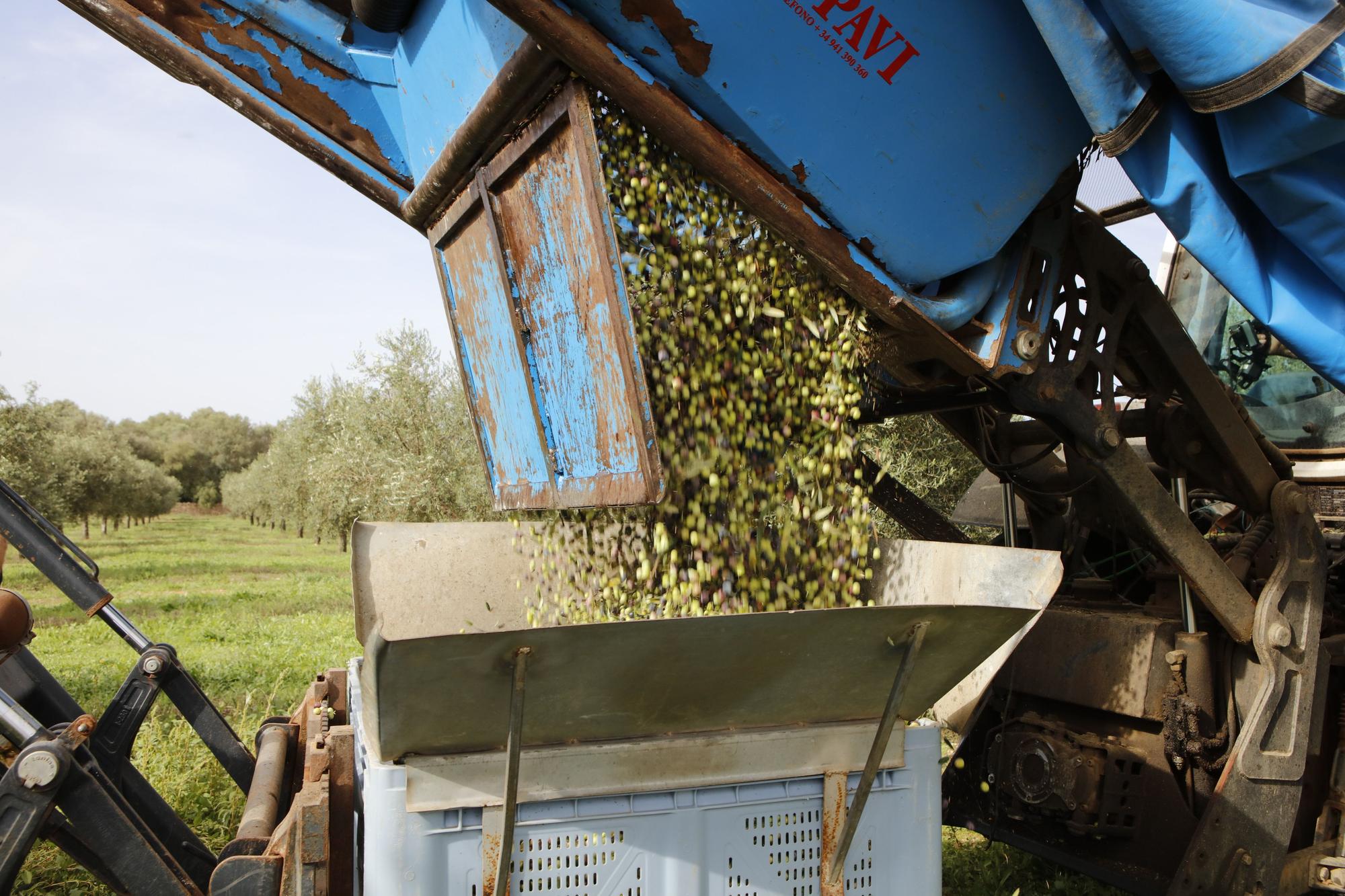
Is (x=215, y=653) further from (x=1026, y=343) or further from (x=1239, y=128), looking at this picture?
(x=1239, y=128)

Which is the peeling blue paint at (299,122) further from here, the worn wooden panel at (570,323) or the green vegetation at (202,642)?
the green vegetation at (202,642)

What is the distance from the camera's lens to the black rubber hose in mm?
2682

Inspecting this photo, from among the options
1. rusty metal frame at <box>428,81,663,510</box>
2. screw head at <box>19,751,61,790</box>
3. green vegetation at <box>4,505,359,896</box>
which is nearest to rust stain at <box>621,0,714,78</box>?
rusty metal frame at <box>428,81,663,510</box>

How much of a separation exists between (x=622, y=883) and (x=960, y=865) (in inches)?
112

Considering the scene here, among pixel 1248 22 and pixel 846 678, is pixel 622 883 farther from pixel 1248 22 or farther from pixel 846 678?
pixel 1248 22

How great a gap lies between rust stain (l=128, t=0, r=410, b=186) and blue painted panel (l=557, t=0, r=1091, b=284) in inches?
52.4

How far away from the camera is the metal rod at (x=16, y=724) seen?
2.56 meters

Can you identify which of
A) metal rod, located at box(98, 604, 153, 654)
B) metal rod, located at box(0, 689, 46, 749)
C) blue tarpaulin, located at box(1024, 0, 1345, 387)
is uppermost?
blue tarpaulin, located at box(1024, 0, 1345, 387)

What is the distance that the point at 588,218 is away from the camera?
7.72 feet

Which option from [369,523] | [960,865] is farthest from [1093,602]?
[369,523]

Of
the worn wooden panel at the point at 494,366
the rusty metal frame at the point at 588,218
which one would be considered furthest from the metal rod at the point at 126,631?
the rusty metal frame at the point at 588,218

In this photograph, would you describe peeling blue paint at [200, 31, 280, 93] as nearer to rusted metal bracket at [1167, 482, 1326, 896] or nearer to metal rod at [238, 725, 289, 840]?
metal rod at [238, 725, 289, 840]

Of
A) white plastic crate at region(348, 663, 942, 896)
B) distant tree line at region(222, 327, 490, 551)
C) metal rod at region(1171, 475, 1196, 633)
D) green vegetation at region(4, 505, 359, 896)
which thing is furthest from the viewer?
distant tree line at region(222, 327, 490, 551)

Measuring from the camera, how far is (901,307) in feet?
8.44
